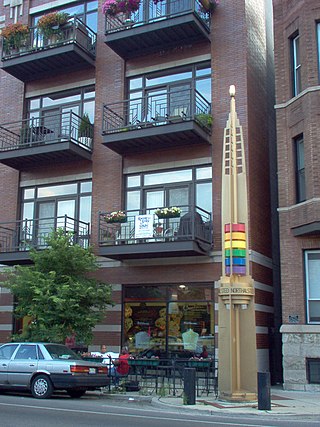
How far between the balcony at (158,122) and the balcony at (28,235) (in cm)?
326

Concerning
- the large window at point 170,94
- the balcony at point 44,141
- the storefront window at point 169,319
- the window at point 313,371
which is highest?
the large window at point 170,94

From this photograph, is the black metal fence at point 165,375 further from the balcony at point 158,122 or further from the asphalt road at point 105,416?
the balcony at point 158,122

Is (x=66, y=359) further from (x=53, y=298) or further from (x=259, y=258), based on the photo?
(x=259, y=258)

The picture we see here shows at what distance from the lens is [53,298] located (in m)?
16.6

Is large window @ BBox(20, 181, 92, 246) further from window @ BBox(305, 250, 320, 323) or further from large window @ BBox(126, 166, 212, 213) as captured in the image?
window @ BBox(305, 250, 320, 323)

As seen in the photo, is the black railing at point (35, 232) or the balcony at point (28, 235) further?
the black railing at point (35, 232)

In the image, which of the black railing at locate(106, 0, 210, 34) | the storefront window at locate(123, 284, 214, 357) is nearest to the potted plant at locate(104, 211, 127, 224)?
the storefront window at locate(123, 284, 214, 357)

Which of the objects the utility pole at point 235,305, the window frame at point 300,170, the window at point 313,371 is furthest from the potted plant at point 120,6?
the window at point 313,371

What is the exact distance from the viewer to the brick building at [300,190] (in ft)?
56.5

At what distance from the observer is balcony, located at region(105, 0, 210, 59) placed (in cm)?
1981

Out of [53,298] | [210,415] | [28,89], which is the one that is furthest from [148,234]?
[28,89]

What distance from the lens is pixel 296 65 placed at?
63.4 feet

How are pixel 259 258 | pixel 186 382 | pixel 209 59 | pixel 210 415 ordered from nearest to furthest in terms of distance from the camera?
1. pixel 210 415
2. pixel 186 382
3. pixel 259 258
4. pixel 209 59

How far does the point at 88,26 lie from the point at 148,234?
9855mm
